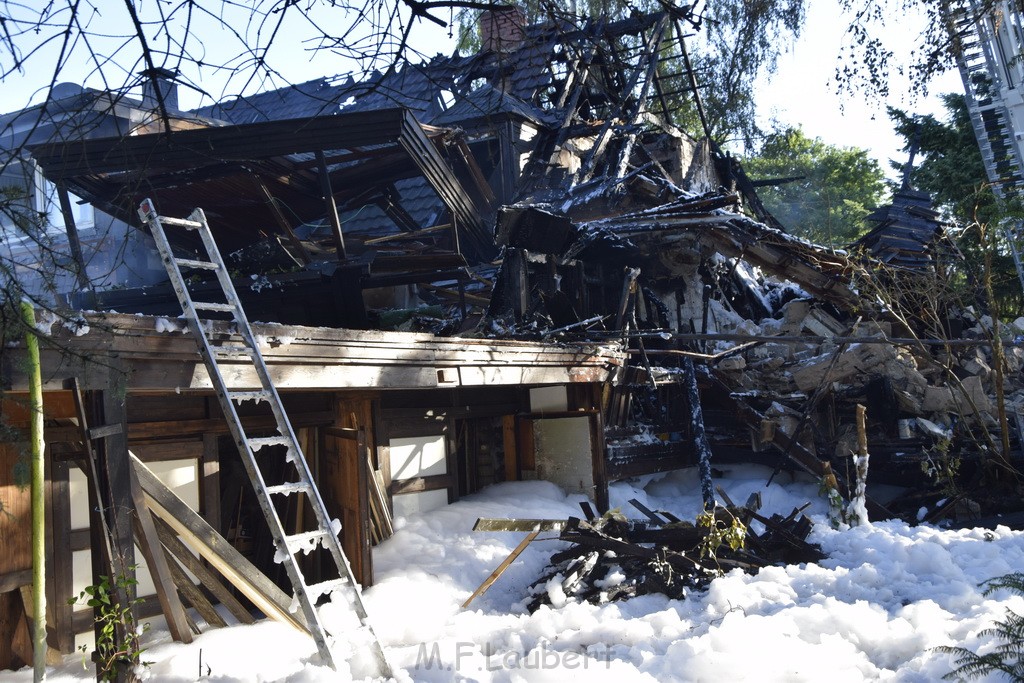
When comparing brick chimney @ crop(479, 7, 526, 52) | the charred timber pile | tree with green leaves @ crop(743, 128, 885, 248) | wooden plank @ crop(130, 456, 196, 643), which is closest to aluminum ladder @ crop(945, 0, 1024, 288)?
the charred timber pile

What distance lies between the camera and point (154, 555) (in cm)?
495

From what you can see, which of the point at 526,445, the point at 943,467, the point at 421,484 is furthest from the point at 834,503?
the point at 421,484

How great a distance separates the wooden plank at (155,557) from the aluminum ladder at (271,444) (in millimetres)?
725

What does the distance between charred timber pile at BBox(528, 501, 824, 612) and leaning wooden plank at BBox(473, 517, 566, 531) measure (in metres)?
0.15

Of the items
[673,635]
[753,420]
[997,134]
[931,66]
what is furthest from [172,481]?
[997,134]

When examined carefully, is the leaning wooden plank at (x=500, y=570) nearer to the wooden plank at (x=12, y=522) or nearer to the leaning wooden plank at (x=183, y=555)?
the leaning wooden plank at (x=183, y=555)

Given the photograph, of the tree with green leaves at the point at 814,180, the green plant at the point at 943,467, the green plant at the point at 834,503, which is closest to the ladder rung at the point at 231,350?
the green plant at the point at 834,503

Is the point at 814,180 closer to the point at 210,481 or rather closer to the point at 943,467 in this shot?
the point at 943,467

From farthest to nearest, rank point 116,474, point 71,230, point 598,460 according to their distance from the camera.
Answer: point 598,460 < point 71,230 < point 116,474

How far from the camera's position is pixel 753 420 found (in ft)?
43.0

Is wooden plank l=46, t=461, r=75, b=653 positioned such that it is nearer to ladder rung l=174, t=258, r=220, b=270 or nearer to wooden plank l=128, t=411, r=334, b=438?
wooden plank l=128, t=411, r=334, b=438

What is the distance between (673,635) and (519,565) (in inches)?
77.4

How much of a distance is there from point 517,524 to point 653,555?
53.6 inches

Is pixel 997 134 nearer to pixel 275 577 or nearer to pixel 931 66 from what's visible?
pixel 931 66
